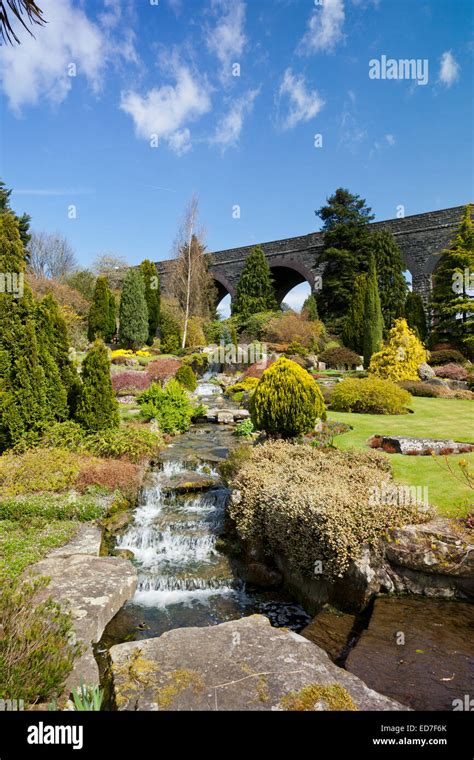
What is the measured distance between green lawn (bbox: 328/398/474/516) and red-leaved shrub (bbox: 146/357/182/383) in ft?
33.0

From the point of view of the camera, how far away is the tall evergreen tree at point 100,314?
102 ft

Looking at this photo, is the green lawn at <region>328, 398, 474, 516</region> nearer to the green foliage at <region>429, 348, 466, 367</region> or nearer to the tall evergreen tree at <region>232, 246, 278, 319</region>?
the green foliage at <region>429, 348, 466, 367</region>

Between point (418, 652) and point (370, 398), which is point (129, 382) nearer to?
point (370, 398)

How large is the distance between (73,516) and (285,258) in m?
33.3

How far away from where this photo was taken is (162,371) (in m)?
21.5

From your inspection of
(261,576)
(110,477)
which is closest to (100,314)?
(110,477)

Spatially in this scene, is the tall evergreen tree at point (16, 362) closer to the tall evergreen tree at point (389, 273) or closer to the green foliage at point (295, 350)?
the green foliage at point (295, 350)

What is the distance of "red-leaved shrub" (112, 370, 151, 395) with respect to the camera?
1856 cm

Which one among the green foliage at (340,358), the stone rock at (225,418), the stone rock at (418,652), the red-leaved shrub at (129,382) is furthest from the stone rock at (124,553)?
the green foliage at (340,358)

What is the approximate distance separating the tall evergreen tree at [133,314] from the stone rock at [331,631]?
2824 centimetres

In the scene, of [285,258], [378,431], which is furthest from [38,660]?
[285,258]

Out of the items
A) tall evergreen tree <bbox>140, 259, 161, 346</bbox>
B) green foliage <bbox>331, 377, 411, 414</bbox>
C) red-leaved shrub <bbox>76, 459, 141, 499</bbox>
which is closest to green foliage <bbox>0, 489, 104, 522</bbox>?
red-leaved shrub <bbox>76, 459, 141, 499</bbox>

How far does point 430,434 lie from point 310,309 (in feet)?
71.5

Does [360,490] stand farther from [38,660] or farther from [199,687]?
[38,660]
